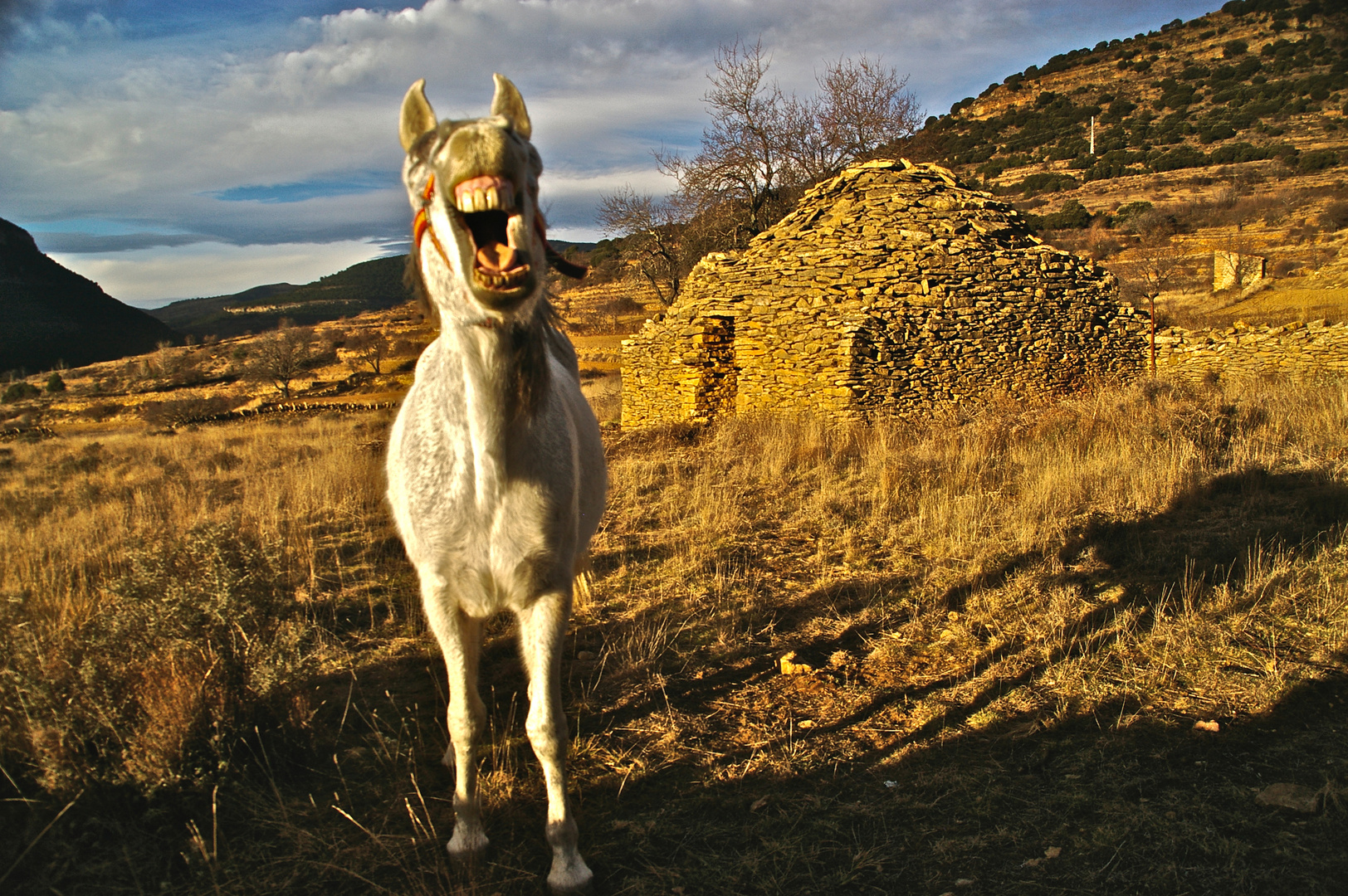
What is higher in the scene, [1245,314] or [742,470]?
[1245,314]

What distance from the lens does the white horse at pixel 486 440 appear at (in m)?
A: 1.68

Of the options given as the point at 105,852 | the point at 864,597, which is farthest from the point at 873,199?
the point at 105,852

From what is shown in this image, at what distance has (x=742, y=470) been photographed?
8336 millimetres

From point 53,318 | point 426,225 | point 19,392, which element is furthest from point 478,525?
point 53,318

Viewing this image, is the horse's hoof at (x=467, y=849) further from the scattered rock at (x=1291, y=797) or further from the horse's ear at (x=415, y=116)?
the scattered rock at (x=1291, y=797)

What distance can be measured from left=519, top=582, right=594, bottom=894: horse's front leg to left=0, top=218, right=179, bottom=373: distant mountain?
211 ft

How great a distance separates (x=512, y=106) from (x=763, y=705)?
9.39ft

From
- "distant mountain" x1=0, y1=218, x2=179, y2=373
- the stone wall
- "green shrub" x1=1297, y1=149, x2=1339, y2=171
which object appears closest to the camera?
the stone wall

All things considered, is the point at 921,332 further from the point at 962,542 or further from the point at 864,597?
the point at 864,597

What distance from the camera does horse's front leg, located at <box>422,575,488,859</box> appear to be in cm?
236

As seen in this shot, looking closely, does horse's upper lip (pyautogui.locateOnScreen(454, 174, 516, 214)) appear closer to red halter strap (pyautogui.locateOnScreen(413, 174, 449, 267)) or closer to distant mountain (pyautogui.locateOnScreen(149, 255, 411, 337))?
red halter strap (pyautogui.locateOnScreen(413, 174, 449, 267))

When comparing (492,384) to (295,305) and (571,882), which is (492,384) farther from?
(295,305)

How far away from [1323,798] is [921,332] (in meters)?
8.88

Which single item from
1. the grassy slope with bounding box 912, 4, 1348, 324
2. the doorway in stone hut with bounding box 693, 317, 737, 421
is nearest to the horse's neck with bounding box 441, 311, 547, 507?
the doorway in stone hut with bounding box 693, 317, 737, 421
